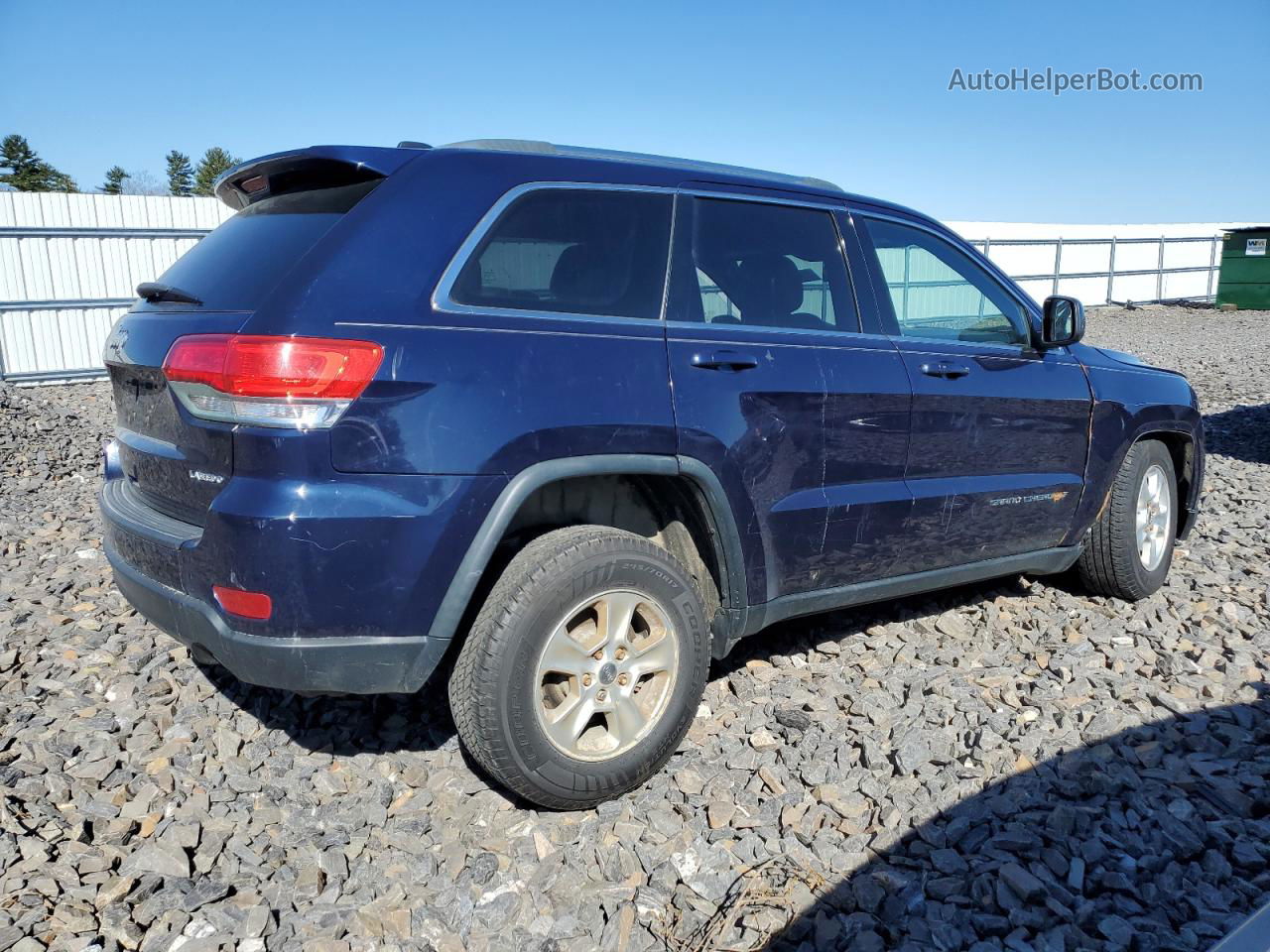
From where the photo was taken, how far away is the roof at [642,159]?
9.55 feet

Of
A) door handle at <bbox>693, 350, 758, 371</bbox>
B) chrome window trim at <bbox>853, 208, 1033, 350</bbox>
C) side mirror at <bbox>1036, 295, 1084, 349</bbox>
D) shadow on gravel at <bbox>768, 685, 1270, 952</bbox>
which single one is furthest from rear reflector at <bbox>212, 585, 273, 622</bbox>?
side mirror at <bbox>1036, 295, 1084, 349</bbox>

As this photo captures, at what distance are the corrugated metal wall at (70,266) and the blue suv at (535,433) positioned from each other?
1188cm

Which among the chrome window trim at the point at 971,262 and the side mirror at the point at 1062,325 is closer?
the chrome window trim at the point at 971,262

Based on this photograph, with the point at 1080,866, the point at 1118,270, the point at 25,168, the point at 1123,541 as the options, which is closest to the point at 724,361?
the point at 1080,866

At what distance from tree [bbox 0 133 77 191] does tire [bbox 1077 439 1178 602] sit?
57278mm

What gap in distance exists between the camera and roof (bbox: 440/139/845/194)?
115 inches

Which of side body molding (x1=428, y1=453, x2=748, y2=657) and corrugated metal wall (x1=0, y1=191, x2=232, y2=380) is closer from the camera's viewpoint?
side body molding (x1=428, y1=453, x2=748, y2=657)

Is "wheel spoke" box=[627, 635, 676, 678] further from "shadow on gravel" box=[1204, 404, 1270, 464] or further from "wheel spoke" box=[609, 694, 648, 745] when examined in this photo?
"shadow on gravel" box=[1204, 404, 1270, 464]

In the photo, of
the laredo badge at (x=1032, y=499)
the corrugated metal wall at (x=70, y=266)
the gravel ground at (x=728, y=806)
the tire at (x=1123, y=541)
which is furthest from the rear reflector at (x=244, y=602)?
the corrugated metal wall at (x=70, y=266)

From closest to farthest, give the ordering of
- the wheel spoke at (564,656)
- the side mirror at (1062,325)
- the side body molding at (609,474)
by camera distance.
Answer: the side body molding at (609,474) < the wheel spoke at (564,656) < the side mirror at (1062,325)

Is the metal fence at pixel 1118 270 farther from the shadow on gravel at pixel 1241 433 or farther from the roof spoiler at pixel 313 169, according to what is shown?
the roof spoiler at pixel 313 169

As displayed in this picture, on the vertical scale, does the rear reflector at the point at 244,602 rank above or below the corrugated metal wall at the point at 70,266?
below

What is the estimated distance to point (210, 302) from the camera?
107 inches

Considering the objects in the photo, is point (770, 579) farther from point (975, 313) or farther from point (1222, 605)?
point (1222, 605)
